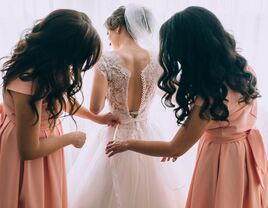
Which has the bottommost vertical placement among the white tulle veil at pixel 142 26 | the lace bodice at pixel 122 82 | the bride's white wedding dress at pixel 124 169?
the bride's white wedding dress at pixel 124 169

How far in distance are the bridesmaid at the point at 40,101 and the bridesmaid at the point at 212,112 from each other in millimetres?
262

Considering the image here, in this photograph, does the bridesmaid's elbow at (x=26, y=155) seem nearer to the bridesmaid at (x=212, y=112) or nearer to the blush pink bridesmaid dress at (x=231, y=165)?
the bridesmaid at (x=212, y=112)

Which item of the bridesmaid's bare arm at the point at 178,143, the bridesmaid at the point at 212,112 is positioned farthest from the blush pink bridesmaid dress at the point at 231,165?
the bridesmaid's bare arm at the point at 178,143

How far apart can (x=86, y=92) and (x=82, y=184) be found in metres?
0.66

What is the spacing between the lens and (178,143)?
128cm

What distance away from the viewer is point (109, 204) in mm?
1538

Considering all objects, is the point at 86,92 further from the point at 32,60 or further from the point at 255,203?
the point at 255,203

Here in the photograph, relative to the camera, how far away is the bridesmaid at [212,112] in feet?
4.01

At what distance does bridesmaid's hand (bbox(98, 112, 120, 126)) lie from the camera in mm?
1619

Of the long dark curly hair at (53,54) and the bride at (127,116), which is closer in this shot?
the long dark curly hair at (53,54)

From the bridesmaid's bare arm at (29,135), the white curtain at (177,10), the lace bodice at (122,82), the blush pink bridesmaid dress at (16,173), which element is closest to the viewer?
the bridesmaid's bare arm at (29,135)

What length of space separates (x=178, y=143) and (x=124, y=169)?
394 millimetres

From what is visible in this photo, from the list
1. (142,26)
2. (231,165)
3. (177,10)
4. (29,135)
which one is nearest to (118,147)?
(29,135)

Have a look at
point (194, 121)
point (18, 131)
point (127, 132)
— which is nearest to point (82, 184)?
point (127, 132)
